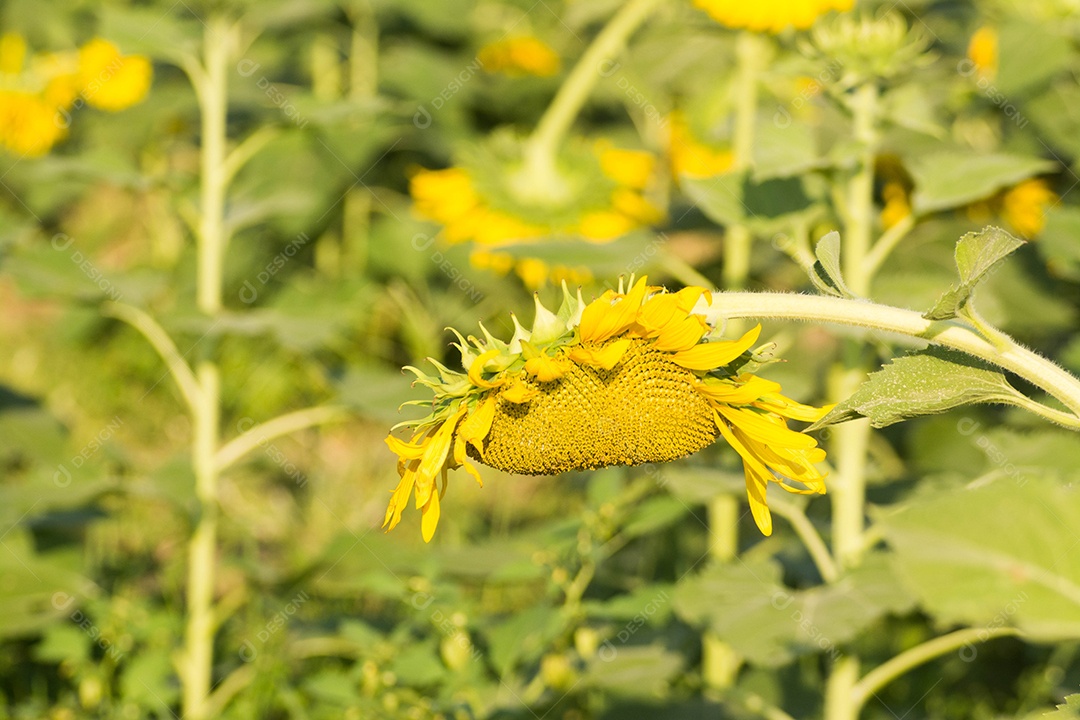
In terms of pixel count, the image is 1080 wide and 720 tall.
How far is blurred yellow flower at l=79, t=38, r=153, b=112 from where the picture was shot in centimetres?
367

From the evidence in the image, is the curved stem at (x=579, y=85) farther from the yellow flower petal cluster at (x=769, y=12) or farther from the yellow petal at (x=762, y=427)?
the yellow petal at (x=762, y=427)

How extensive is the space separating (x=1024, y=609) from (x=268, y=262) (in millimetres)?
3356

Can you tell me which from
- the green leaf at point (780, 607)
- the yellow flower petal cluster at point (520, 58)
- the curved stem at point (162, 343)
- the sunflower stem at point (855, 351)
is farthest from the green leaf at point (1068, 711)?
the yellow flower petal cluster at point (520, 58)

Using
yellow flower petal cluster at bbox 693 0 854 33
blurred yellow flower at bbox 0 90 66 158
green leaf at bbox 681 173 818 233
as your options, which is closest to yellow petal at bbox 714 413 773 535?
green leaf at bbox 681 173 818 233

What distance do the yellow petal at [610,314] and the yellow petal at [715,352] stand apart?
6 centimetres

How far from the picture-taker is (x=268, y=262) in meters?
3.83

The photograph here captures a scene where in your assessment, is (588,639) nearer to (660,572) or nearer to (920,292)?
(660,572)

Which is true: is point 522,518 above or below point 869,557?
below

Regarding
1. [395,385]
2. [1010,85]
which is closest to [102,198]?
[395,385]

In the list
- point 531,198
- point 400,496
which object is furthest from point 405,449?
point 531,198

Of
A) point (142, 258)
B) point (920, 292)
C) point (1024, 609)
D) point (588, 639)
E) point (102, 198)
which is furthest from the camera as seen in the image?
point (102, 198)

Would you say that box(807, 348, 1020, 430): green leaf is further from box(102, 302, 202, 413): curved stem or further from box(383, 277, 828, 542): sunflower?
box(102, 302, 202, 413): curved stem

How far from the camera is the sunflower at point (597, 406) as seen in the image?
103 centimetres

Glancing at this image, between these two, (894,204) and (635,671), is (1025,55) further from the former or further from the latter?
(635,671)
